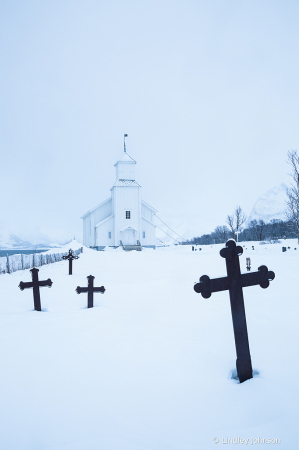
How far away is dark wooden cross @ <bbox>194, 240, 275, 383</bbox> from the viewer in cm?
305

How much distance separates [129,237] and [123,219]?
8.23 ft

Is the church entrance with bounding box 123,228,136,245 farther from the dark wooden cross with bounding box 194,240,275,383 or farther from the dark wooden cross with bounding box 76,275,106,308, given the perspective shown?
the dark wooden cross with bounding box 194,240,275,383

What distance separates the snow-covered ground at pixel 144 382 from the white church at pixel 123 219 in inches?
1143

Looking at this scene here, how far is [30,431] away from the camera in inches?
90.7

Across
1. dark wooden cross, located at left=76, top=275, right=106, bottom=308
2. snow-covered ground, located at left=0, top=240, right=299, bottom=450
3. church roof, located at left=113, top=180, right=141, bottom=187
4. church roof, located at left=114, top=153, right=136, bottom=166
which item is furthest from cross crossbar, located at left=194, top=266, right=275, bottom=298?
church roof, located at left=114, top=153, right=136, bottom=166

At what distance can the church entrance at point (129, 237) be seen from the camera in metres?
35.2

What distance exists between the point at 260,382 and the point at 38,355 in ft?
9.41

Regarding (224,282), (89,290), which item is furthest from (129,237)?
(224,282)

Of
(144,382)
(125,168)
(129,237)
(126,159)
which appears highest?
(126,159)

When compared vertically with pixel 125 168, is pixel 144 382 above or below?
below

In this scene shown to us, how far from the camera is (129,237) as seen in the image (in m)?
35.4

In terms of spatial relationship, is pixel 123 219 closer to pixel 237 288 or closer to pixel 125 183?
pixel 125 183

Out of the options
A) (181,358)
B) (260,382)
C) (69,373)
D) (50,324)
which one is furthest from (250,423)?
(50,324)

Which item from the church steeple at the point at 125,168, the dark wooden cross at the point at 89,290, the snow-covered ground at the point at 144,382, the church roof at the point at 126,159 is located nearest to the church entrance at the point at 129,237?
the church steeple at the point at 125,168
